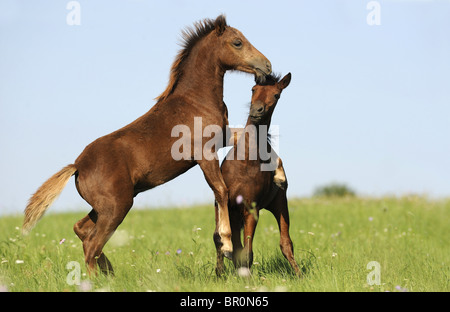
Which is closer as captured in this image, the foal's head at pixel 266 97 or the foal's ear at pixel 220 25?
the foal's head at pixel 266 97

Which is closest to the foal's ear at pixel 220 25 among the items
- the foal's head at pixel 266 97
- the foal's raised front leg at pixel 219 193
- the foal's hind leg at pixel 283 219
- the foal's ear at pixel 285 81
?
the foal's head at pixel 266 97

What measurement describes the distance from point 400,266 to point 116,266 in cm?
439

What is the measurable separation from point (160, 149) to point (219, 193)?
0.87 meters

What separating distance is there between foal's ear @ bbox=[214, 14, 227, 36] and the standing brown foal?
0.81 metres

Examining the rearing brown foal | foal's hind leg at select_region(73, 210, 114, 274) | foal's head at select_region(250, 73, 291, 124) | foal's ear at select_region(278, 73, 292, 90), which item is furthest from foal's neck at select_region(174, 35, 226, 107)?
foal's hind leg at select_region(73, 210, 114, 274)

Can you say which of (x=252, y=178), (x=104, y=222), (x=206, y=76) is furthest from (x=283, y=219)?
(x=104, y=222)

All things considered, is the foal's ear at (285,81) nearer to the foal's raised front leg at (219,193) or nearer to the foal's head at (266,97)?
the foal's head at (266,97)

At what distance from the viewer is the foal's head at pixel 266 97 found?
576 cm

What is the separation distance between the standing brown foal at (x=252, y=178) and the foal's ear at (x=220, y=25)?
81 centimetres

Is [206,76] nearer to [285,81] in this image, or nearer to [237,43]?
[237,43]

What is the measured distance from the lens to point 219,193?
5594 millimetres

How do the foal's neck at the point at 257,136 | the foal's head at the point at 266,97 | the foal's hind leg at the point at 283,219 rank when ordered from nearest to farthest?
the foal's head at the point at 266,97, the foal's neck at the point at 257,136, the foal's hind leg at the point at 283,219
